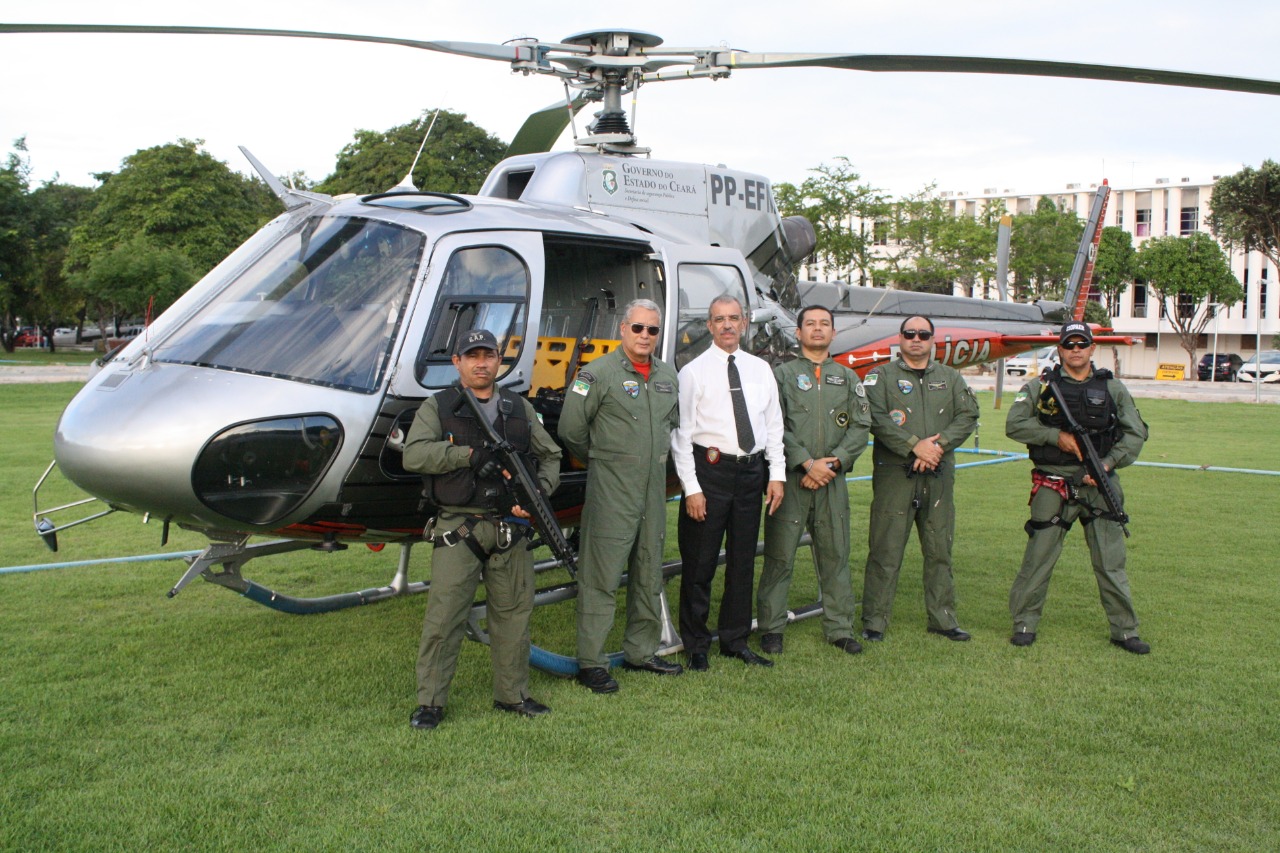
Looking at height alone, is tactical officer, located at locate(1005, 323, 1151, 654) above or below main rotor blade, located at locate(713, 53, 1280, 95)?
below

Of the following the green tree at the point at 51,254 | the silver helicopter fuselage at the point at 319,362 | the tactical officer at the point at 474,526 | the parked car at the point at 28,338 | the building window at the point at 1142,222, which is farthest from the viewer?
the building window at the point at 1142,222

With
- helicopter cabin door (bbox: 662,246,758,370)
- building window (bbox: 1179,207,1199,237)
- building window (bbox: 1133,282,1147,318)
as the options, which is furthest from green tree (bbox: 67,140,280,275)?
building window (bbox: 1179,207,1199,237)

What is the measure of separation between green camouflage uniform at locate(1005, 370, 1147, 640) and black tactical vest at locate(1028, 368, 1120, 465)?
0.09 ft

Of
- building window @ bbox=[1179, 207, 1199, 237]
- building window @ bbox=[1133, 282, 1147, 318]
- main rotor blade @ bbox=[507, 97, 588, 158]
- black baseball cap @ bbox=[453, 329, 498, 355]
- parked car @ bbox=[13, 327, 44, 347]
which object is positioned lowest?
black baseball cap @ bbox=[453, 329, 498, 355]

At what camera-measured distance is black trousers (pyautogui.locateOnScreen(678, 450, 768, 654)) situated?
5254mm

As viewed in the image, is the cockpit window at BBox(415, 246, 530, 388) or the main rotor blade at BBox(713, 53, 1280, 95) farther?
the main rotor blade at BBox(713, 53, 1280, 95)

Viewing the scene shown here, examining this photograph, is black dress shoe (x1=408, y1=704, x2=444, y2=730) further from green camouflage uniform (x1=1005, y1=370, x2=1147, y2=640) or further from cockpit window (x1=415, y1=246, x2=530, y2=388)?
green camouflage uniform (x1=1005, y1=370, x2=1147, y2=640)

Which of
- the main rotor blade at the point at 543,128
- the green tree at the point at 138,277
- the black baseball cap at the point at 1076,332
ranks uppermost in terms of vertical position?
the green tree at the point at 138,277

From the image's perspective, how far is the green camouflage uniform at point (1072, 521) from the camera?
5.70m

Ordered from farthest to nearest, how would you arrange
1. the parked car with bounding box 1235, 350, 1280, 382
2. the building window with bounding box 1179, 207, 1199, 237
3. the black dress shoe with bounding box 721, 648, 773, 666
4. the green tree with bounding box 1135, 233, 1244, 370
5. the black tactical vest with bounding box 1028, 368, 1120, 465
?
the building window with bounding box 1179, 207, 1199, 237
the green tree with bounding box 1135, 233, 1244, 370
the parked car with bounding box 1235, 350, 1280, 382
the black tactical vest with bounding box 1028, 368, 1120, 465
the black dress shoe with bounding box 721, 648, 773, 666

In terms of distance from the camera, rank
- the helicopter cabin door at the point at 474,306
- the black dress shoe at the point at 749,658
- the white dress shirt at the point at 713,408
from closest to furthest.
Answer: the helicopter cabin door at the point at 474,306
the white dress shirt at the point at 713,408
the black dress shoe at the point at 749,658

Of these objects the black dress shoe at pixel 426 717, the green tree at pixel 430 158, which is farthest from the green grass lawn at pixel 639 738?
the green tree at pixel 430 158

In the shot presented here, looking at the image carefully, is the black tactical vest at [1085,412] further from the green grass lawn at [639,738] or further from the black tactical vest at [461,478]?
the black tactical vest at [461,478]

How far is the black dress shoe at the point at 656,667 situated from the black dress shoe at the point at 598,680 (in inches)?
11.1
